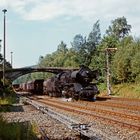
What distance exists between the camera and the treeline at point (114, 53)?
65.3 m

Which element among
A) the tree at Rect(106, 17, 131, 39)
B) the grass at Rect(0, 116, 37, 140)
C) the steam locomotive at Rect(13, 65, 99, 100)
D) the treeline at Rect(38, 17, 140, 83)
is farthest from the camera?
the tree at Rect(106, 17, 131, 39)

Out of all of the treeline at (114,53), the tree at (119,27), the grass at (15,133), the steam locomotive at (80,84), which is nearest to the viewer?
the grass at (15,133)

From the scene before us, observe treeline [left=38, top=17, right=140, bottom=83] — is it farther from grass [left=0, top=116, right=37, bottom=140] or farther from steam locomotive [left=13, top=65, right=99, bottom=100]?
grass [left=0, top=116, right=37, bottom=140]

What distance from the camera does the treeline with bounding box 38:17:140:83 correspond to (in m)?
65.3

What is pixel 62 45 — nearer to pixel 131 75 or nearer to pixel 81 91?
pixel 131 75

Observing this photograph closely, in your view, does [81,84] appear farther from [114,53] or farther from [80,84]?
[114,53]

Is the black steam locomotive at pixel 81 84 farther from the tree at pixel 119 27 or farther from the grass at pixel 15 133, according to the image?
the tree at pixel 119 27

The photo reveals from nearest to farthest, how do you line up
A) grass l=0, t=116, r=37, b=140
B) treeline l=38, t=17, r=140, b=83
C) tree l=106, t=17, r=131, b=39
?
1. grass l=0, t=116, r=37, b=140
2. treeline l=38, t=17, r=140, b=83
3. tree l=106, t=17, r=131, b=39

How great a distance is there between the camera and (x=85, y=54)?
114000 millimetres

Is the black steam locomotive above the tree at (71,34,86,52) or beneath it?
beneath

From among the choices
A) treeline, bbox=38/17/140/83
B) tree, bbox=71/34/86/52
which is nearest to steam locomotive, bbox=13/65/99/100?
treeline, bbox=38/17/140/83

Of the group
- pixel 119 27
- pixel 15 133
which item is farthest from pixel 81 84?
pixel 119 27

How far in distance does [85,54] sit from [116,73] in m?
46.7

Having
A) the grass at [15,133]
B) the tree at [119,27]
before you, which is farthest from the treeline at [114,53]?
the grass at [15,133]
